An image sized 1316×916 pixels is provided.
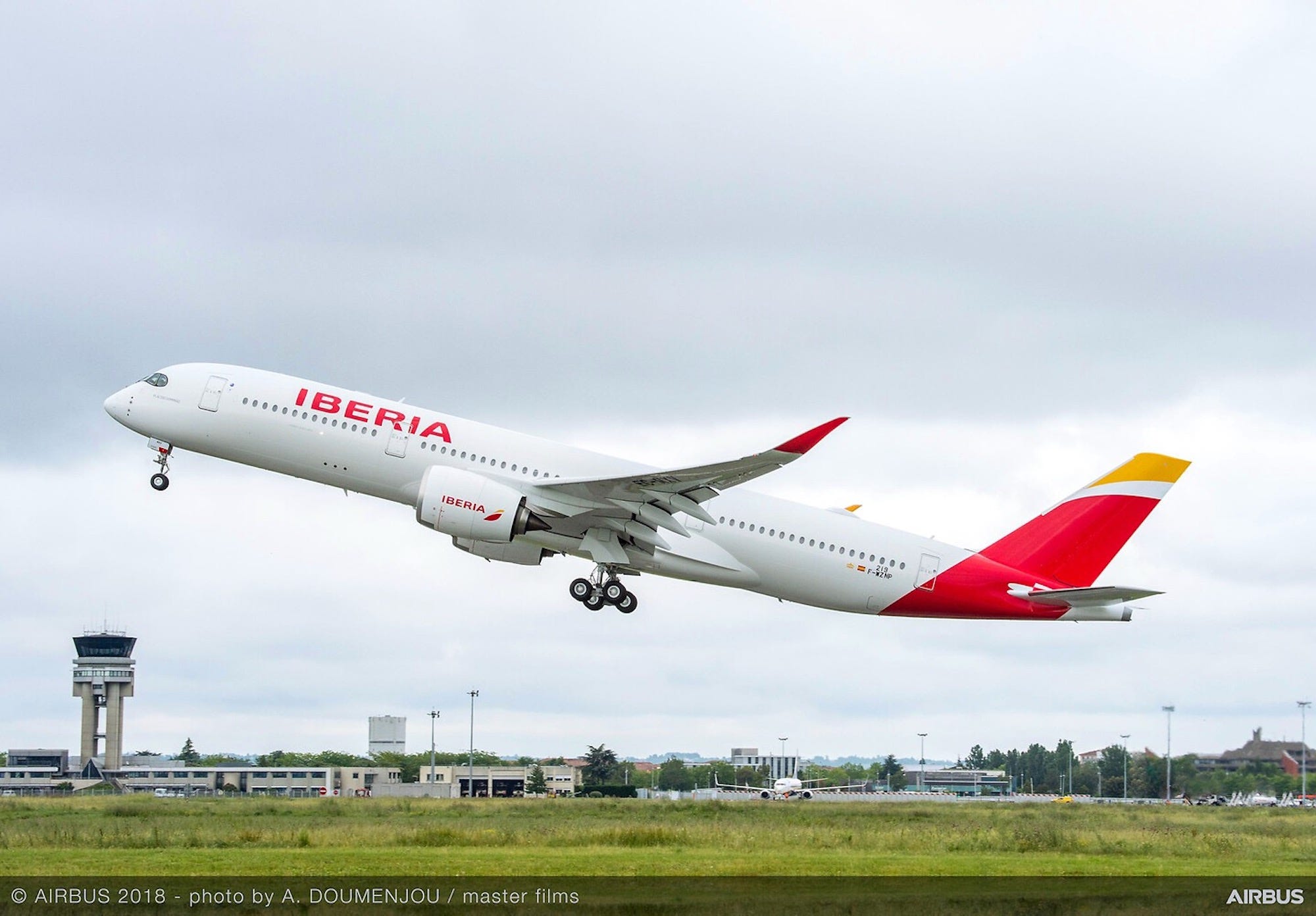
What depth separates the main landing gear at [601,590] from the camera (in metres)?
43.1

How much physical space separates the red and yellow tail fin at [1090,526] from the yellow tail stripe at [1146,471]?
2 cm

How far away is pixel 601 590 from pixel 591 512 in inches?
114

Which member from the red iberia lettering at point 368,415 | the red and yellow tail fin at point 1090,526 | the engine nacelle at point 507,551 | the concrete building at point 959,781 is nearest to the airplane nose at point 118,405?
the red iberia lettering at point 368,415

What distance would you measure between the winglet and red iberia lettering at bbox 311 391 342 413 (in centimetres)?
1325

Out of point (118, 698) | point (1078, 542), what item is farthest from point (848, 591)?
point (118, 698)

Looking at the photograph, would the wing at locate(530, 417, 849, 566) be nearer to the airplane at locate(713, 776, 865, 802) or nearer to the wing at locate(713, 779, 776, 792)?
the airplane at locate(713, 776, 865, 802)

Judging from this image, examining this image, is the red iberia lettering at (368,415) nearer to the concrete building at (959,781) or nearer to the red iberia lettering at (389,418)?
the red iberia lettering at (389,418)

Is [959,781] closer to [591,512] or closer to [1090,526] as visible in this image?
[1090,526]

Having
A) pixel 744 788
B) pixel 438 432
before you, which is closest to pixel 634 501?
pixel 438 432

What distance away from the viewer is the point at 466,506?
40.2 meters

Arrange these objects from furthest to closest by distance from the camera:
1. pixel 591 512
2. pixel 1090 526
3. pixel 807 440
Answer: pixel 1090 526 < pixel 591 512 < pixel 807 440

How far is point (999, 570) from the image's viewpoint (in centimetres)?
4428

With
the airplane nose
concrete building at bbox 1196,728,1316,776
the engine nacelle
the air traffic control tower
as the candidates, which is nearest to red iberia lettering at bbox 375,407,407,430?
the engine nacelle

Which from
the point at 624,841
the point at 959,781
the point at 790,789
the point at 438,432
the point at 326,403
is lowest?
the point at 959,781
